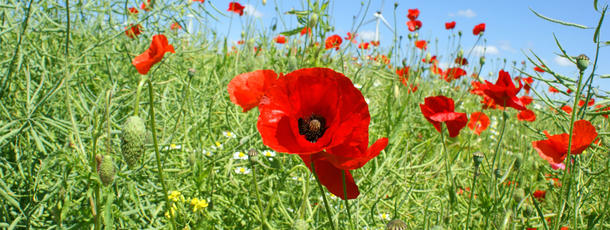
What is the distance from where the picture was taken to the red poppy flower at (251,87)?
0.90m

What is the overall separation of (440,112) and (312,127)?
Result: 59cm

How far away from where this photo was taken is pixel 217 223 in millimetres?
1304

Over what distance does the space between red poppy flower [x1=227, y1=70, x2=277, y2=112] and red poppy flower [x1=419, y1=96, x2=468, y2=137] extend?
50 centimetres

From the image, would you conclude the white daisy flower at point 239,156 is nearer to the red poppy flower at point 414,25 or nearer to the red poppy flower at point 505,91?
the red poppy flower at point 505,91

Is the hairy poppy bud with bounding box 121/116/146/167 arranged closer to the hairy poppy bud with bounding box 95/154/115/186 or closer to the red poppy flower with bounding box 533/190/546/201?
the hairy poppy bud with bounding box 95/154/115/186

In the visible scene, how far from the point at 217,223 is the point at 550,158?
1081 millimetres

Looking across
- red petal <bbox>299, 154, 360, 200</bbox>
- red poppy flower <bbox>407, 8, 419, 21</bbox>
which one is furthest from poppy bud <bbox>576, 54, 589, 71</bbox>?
red poppy flower <bbox>407, 8, 419, 21</bbox>

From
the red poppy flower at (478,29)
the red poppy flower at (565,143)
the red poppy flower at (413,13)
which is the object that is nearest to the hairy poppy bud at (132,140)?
the red poppy flower at (565,143)

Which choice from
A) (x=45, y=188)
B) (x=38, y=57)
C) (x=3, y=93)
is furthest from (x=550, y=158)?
(x=38, y=57)

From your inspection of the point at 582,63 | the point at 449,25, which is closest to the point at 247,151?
the point at 582,63

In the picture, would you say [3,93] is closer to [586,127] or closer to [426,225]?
[426,225]

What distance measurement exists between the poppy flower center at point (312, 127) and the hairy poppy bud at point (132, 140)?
31 cm

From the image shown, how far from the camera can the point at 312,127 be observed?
727 mm

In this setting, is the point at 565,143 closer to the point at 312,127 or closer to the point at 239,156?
the point at 312,127
